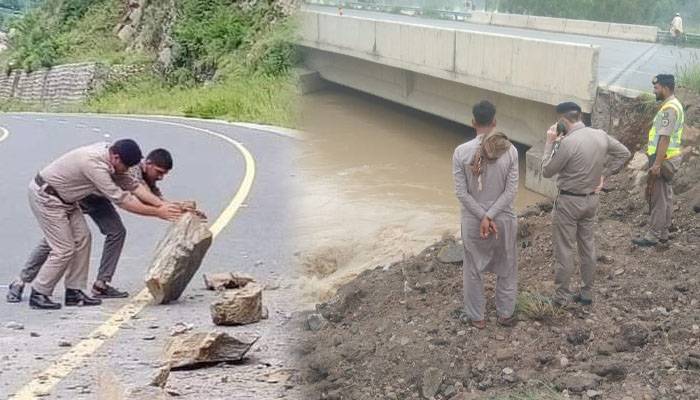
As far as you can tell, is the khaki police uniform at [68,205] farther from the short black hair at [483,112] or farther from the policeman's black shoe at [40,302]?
the short black hair at [483,112]

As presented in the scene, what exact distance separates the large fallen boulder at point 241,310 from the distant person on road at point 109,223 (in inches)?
33.1

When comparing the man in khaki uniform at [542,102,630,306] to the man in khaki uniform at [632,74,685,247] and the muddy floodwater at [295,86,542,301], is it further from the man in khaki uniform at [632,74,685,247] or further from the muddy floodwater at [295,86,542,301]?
the man in khaki uniform at [632,74,685,247]

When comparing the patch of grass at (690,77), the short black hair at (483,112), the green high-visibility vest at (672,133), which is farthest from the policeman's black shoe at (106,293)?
the patch of grass at (690,77)

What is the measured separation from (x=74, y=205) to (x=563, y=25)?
294 cm

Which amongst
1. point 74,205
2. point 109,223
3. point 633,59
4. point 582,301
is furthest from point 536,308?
point 633,59

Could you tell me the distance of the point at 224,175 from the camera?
9.15 m

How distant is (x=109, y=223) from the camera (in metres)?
5.61

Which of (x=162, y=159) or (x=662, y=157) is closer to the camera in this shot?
(x=162, y=159)

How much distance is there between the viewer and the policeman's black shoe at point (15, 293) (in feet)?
17.6

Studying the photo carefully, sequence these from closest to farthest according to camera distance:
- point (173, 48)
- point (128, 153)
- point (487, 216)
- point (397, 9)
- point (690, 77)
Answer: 1. point (397, 9)
2. point (487, 216)
3. point (128, 153)
4. point (173, 48)
5. point (690, 77)

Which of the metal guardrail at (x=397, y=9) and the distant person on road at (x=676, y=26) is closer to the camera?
the metal guardrail at (x=397, y=9)

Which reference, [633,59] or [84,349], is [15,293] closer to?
[84,349]

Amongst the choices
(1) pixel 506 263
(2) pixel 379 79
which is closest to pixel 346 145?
(2) pixel 379 79

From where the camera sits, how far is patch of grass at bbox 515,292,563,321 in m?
5.46
